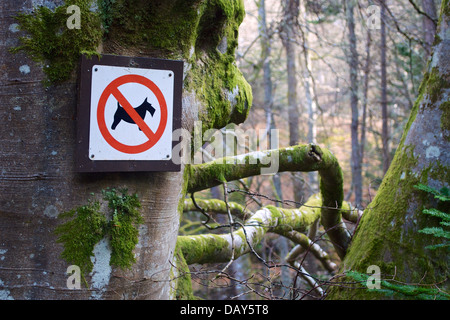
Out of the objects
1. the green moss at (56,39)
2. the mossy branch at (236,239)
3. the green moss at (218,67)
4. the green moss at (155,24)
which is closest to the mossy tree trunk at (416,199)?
the mossy branch at (236,239)

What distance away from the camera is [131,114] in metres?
1.77

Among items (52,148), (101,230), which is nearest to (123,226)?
(101,230)

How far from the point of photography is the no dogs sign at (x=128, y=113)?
168 centimetres

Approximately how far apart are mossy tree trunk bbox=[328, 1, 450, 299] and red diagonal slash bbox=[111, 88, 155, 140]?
2.02 metres

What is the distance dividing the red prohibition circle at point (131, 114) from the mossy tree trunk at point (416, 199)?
6.52 ft

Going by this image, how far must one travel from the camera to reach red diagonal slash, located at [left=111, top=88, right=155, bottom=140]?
1.75 metres

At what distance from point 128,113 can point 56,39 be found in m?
0.44

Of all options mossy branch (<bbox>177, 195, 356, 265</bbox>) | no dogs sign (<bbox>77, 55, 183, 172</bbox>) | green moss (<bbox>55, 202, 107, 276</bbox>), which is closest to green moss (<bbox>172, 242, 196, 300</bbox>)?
mossy branch (<bbox>177, 195, 356, 265</bbox>)

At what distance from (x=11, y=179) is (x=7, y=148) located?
13 cm

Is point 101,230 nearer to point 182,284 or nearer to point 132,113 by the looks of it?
point 132,113

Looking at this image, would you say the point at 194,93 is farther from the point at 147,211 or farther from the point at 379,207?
the point at 379,207

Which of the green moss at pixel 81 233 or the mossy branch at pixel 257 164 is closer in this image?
the green moss at pixel 81 233

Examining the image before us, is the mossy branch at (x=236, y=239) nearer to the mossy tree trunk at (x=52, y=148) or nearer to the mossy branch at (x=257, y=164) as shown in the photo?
the mossy branch at (x=257, y=164)

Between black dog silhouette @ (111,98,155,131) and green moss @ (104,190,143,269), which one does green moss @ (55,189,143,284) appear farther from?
black dog silhouette @ (111,98,155,131)
